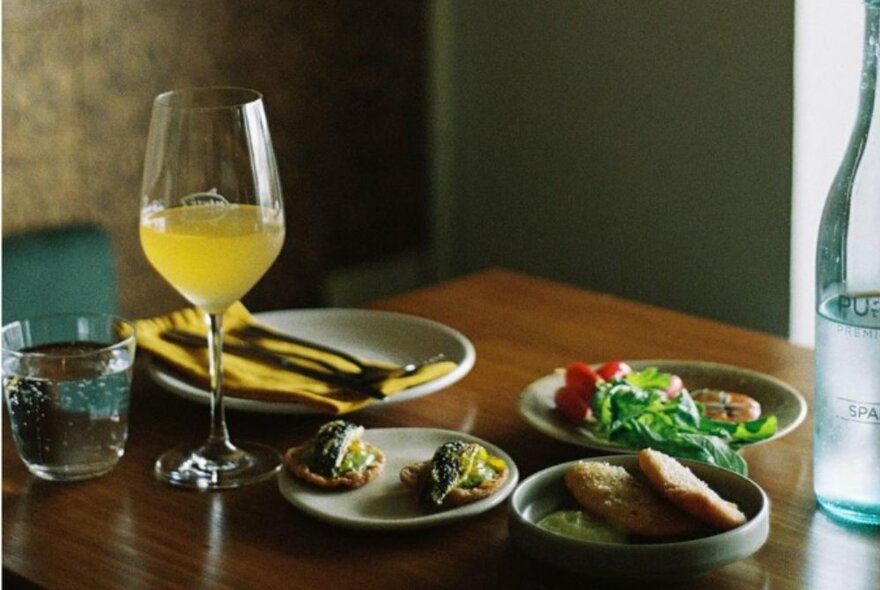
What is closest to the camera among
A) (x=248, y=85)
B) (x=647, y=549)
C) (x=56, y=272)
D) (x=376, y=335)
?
(x=647, y=549)

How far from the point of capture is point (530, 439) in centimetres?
127

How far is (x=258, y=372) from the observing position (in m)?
1.39

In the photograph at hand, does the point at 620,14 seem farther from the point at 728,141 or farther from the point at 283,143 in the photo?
the point at 283,143

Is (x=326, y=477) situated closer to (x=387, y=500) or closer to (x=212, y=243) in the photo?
(x=387, y=500)

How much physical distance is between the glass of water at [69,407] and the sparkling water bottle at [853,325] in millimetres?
575

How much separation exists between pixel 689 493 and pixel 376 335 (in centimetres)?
61

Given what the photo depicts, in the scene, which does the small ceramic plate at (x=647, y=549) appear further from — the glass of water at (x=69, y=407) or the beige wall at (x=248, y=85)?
the beige wall at (x=248, y=85)

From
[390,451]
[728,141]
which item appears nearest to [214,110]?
[390,451]

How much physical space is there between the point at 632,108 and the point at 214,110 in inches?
81.4

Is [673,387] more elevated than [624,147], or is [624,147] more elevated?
[673,387]

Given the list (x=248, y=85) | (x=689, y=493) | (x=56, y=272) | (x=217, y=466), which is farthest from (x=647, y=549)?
(x=248, y=85)

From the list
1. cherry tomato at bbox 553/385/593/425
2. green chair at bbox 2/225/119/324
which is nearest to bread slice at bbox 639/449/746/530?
cherry tomato at bbox 553/385/593/425

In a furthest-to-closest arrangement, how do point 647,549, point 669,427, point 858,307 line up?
point 669,427 < point 858,307 < point 647,549

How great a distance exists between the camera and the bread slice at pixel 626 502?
3.23 ft
